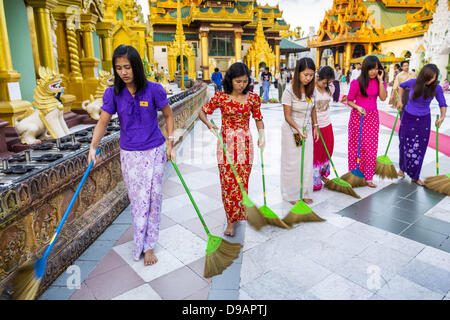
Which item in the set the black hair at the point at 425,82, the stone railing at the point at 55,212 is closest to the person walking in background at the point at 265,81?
the black hair at the point at 425,82

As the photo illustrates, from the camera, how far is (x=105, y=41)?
1131 cm

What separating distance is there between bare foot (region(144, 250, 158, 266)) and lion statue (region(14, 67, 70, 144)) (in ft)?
12.2

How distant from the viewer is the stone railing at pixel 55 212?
1.99 m

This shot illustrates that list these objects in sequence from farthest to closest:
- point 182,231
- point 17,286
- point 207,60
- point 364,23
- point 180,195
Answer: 1. point 364,23
2. point 207,60
3. point 180,195
4. point 182,231
5. point 17,286

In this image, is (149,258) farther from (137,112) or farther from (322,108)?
(322,108)

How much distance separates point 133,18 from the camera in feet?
52.4

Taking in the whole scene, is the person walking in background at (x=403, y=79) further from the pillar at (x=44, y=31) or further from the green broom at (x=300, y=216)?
the pillar at (x=44, y=31)

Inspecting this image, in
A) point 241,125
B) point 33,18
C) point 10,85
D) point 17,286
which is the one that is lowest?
point 17,286

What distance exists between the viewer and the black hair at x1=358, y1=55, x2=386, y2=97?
12.9 feet

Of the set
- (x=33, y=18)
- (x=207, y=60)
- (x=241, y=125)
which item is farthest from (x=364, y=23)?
(x=241, y=125)

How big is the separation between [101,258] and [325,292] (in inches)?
73.2

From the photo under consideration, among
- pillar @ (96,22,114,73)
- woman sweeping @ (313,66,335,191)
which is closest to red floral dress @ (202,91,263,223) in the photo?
woman sweeping @ (313,66,335,191)

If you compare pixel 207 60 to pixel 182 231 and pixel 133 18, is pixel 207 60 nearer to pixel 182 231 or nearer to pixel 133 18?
pixel 133 18

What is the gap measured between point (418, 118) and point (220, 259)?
3464mm
